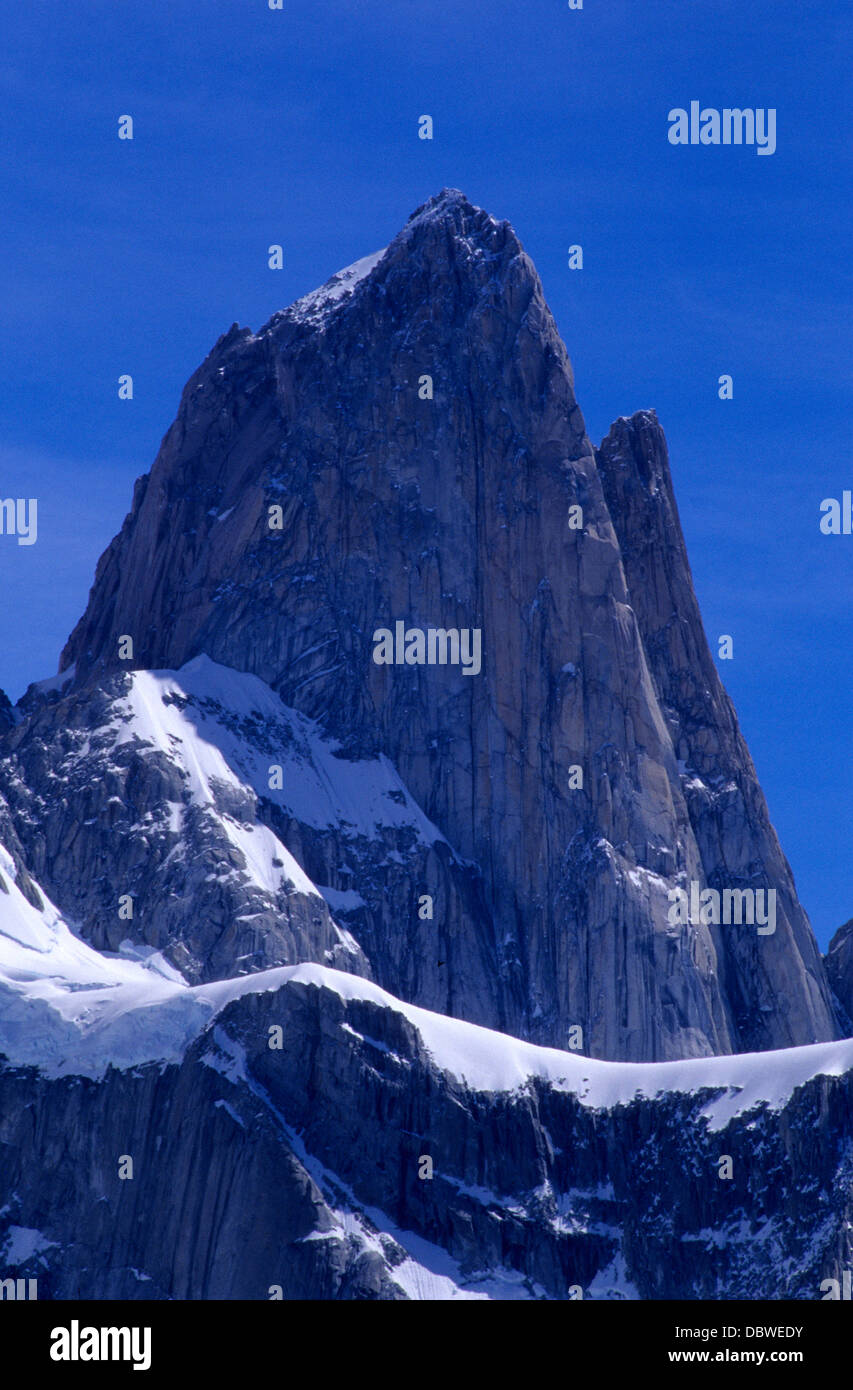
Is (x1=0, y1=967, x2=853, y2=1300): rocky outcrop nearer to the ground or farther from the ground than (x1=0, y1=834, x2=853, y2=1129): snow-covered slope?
nearer to the ground

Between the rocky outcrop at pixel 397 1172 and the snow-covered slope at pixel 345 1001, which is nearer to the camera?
the rocky outcrop at pixel 397 1172

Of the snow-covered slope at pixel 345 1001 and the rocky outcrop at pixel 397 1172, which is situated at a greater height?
the snow-covered slope at pixel 345 1001

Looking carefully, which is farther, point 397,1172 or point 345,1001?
point 345,1001

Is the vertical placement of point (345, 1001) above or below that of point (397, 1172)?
above

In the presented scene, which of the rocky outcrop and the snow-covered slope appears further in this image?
the snow-covered slope
